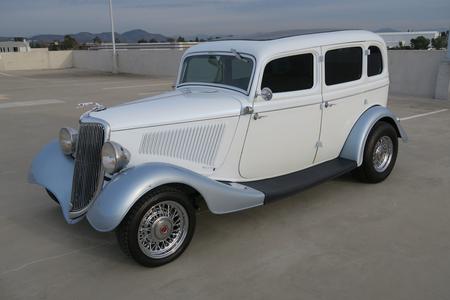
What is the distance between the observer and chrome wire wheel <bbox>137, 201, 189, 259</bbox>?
3.17 meters

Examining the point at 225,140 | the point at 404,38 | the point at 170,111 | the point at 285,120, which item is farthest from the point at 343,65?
the point at 404,38

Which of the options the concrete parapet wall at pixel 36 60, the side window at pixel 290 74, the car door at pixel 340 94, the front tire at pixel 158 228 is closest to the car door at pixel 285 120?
the side window at pixel 290 74

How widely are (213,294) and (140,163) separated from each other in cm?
116

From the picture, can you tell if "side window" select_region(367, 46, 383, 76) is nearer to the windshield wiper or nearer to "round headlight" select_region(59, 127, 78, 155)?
the windshield wiper

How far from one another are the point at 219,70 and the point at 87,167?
158 centimetres

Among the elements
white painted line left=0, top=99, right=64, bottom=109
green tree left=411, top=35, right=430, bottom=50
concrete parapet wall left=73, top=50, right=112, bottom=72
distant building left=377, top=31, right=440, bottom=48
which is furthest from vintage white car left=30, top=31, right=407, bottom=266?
concrete parapet wall left=73, top=50, right=112, bottom=72

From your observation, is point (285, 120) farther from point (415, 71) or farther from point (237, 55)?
point (415, 71)

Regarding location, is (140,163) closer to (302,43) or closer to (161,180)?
(161,180)

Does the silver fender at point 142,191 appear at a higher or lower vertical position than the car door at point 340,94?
lower

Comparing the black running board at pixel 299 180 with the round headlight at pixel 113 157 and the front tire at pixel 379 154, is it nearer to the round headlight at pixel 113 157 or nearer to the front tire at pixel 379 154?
the front tire at pixel 379 154

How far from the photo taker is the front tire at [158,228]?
3.06 metres

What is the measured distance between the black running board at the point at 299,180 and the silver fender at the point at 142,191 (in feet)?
1.17

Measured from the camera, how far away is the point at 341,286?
2904mm

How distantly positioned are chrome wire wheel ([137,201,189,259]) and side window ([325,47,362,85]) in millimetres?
2045
